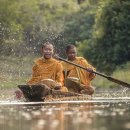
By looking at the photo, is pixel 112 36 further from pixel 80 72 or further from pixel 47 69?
pixel 47 69

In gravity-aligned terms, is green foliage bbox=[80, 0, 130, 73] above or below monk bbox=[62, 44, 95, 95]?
above

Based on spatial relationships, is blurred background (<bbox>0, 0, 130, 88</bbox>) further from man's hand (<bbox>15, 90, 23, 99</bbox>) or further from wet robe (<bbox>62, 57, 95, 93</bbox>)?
man's hand (<bbox>15, 90, 23, 99</bbox>)

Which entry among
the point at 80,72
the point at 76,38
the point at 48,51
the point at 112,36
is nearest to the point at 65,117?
the point at 48,51

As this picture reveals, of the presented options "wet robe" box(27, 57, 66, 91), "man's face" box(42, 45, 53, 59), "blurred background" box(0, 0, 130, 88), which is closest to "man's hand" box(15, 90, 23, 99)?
"wet robe" box(27, 57, 66, 91)

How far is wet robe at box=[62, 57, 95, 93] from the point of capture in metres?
28.0

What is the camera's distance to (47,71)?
25.9 m

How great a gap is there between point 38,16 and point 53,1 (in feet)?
25.6

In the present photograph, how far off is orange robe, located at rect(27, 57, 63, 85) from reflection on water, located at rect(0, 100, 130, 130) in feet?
11.0

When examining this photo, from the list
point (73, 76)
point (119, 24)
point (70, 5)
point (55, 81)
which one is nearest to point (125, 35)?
point (119, 24)

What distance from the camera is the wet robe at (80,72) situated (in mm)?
28000

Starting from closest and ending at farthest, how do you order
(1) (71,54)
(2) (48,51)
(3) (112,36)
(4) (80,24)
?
(2) (48,51), (1) (71,54), (3) (112,36), (4) (80,24)

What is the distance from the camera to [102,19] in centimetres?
4922

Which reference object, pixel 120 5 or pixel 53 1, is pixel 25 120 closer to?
pixel 120 5

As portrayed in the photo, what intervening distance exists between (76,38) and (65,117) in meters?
54.0
